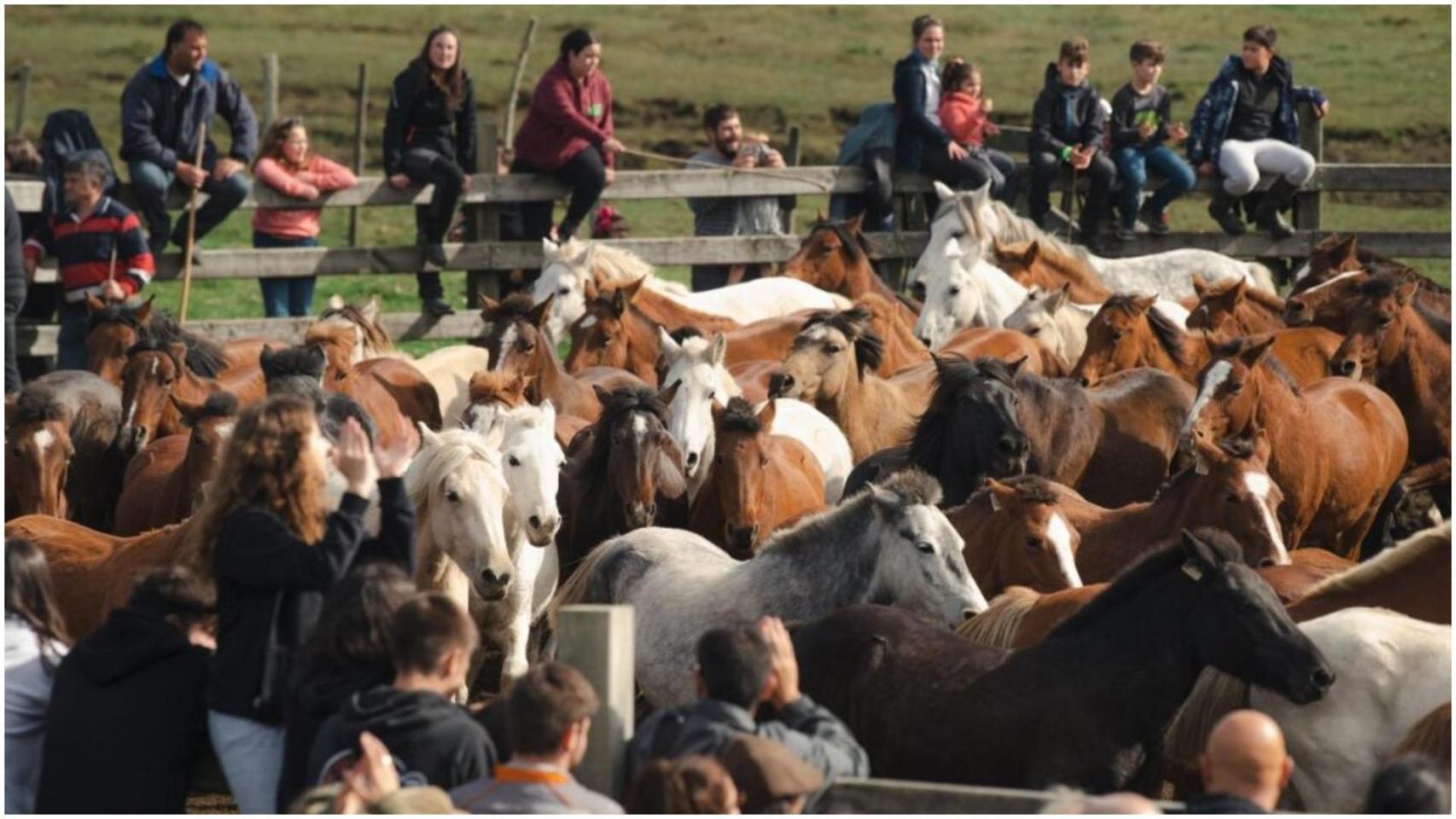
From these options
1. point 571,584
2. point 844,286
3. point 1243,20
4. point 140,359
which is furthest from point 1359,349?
point 1243,20

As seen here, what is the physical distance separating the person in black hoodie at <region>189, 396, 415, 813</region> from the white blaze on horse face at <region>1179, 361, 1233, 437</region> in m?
6.39

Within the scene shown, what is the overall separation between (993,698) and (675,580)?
232 cm

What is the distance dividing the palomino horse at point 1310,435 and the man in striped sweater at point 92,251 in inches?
247

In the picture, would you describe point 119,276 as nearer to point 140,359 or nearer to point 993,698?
point 140,359

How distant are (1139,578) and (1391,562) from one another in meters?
1.42

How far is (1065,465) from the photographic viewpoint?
12.8 metres

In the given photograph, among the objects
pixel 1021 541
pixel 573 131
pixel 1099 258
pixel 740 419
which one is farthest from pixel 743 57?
pixel 1021 541

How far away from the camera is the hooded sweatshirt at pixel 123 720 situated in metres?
6.71

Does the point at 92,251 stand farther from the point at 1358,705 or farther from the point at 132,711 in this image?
the point at 1358,705

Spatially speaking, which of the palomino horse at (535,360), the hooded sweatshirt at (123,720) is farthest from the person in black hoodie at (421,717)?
the palomino horse at (535,360)

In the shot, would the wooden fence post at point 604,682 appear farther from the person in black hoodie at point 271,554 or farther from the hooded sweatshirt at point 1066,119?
the hooded sweatshirt at point 1066,119

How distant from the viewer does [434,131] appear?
1691 centimetres

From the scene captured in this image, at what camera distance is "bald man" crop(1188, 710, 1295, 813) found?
5.73m

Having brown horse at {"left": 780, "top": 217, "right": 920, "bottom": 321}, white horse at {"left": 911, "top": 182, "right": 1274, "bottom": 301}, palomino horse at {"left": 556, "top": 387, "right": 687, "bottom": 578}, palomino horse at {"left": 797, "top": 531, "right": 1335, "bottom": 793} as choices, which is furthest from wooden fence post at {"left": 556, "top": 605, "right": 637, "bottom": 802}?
brown horse at {"left": 780, "top": 217, "right": 920, "bottom": 321}
